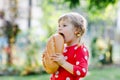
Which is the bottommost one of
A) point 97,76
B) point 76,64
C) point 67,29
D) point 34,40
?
point 97,76

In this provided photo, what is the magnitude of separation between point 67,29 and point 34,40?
21.7 feet

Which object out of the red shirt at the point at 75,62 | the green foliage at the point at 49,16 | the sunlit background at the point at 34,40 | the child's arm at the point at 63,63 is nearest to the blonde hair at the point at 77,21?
the red shirt at the point at 75,62

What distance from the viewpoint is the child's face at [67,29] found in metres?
2.76

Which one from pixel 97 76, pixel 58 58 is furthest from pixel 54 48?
pixel 97 76

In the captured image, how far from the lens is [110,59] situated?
11.0 meters

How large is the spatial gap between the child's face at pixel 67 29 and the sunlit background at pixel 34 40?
4.76 metres

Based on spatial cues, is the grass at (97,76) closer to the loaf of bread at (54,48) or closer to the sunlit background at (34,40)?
the sunlit background at (34,40)

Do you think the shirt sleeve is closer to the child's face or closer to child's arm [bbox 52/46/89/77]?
child's arm [bbox 52/46/89/77]

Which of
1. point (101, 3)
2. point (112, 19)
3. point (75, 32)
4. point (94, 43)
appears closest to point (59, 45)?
point (75, 32)

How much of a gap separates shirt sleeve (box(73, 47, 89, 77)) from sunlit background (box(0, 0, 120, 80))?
15.8ft

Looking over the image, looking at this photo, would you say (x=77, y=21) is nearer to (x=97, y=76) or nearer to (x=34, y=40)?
(x=97, y=76)

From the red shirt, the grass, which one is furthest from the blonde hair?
the grass

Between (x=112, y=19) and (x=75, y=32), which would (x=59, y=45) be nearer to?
(x=75, y=32)

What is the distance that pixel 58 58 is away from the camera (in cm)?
270
